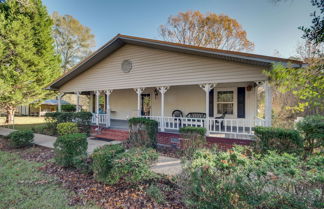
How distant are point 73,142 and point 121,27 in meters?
14.0

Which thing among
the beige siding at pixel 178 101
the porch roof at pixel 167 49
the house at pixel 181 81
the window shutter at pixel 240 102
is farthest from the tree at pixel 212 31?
the window shutter at pixel 240 102

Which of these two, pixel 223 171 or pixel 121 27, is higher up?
pixel 121 27

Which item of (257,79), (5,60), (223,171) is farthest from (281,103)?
(5,60)

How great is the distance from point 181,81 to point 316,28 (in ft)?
18.4

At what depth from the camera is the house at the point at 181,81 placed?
6.69m

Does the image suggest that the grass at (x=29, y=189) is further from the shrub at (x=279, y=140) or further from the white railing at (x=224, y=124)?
the white railing at (x=224, y=124)

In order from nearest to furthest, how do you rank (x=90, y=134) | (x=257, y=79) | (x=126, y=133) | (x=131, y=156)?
1. (x=131, y=156)
2. (x=257, y=79)
3. (x=126, y=133)
4. (x=90, y=134)

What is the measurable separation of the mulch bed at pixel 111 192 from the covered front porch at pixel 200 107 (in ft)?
13.8

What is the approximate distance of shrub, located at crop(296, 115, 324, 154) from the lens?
17.1ft

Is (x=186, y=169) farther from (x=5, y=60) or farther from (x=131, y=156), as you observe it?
(x=5, y=60)

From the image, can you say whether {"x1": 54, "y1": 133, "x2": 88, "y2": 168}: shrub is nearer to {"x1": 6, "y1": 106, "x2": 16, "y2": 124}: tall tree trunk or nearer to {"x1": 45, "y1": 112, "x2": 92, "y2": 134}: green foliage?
{"x1": 45, "y1": 112, "x2": 92, "y2": 134}: green foliage

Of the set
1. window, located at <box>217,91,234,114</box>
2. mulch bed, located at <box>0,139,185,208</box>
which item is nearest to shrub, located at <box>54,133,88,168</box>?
mulch bed, located at <box>0,139,185,208</box>

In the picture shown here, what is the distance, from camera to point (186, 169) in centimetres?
262

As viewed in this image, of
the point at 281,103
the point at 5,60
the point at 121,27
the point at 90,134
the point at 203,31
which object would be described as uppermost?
the point at 203,31
